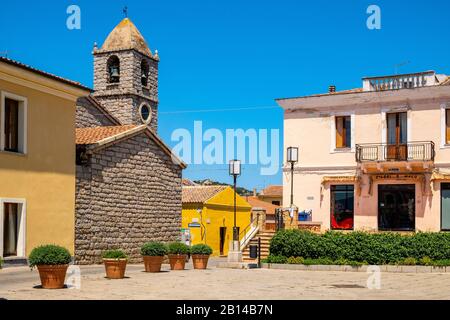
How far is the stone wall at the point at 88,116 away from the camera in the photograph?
31.9 m

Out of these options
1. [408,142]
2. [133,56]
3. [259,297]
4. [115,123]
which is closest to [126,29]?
[133,56]

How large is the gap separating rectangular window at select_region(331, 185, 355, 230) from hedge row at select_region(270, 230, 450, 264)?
21.9 feet

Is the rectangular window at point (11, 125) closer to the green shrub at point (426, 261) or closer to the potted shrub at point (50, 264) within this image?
the potted shrub at point (50, 264)

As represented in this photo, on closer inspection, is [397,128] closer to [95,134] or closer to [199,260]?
[199,260]

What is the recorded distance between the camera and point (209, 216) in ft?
153

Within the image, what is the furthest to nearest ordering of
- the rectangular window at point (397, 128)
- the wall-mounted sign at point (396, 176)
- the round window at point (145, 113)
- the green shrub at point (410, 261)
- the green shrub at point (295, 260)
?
1. the round window at point (145, 113)
2. the rectangular window at point (397, 128)
3. the wall-mounted sign at point (396, 176)
4. the green shrub at point (295, 260)
5. the green shrub at point (410, 261)

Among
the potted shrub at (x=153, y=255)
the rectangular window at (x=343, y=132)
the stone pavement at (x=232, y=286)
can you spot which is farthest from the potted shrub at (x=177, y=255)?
the rectangular window at (x=343, y=132)

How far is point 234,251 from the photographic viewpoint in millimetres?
25312

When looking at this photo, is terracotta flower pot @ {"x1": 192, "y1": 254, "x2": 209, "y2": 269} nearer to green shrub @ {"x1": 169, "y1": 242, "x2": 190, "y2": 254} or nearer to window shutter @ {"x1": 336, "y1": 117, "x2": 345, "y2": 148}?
green shrub @ {"x1": 169, "y1": 242, "x2": 190, "y2": 254}

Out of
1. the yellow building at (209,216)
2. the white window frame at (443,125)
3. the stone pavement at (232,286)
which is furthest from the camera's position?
the yellow building at (209,216)

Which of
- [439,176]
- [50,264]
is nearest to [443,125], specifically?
[439,176]

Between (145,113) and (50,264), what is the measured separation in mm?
33780

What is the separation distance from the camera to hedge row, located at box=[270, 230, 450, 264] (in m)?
21.8

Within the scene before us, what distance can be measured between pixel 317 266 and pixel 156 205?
28.3 feet
